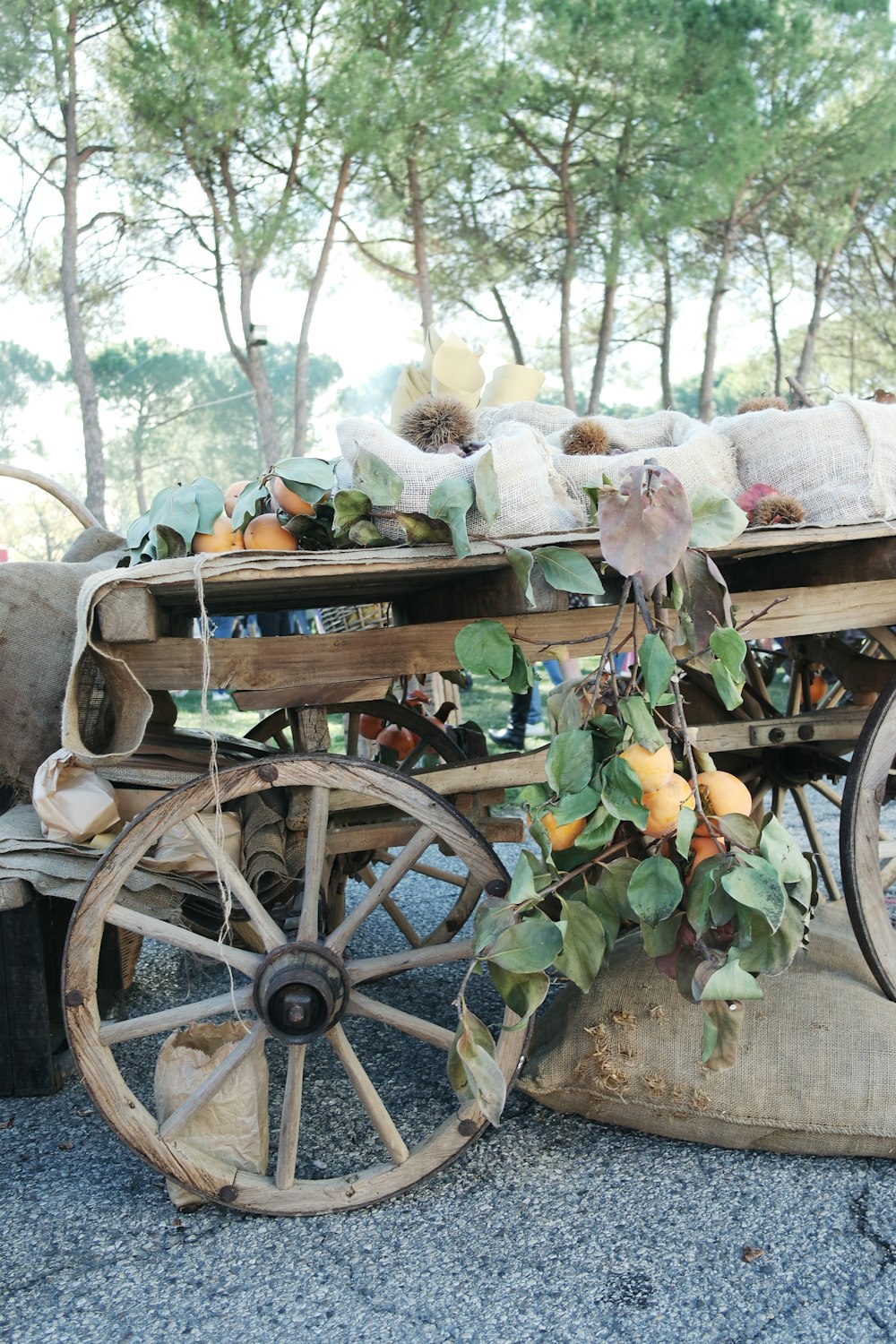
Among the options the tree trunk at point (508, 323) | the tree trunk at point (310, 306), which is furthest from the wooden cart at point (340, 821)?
the tree trunk at point (508, 323)

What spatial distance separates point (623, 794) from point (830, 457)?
883 millimetres

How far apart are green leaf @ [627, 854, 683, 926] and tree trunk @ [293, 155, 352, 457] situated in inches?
422

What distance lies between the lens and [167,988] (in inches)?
122

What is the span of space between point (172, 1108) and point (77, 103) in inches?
528

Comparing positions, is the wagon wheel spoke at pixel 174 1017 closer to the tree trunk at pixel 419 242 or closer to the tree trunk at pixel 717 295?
the tree trunk at pixel 419 242

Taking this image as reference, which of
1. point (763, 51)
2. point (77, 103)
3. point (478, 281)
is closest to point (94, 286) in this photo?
point (77, 103)

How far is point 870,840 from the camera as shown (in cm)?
221

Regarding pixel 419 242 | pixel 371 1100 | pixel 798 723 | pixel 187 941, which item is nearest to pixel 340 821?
pixel 187 941

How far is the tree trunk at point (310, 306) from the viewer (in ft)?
39.9

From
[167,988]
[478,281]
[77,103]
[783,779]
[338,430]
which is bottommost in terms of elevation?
[167,988]

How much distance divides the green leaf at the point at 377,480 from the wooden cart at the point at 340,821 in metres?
0.09

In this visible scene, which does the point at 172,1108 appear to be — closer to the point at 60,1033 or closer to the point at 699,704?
the point at 60,1033

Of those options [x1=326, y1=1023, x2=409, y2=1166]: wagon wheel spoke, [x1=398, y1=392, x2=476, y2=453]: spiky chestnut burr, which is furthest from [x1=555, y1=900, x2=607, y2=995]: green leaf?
[x1=398, y1=392, x2=476, y2=453]: spiky chestnut burr

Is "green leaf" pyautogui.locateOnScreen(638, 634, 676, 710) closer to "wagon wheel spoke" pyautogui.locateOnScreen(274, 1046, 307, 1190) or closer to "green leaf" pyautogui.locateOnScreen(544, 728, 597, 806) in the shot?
"green leaf" pyautogui.locateOnScreen(544, 728, 597, 806)
